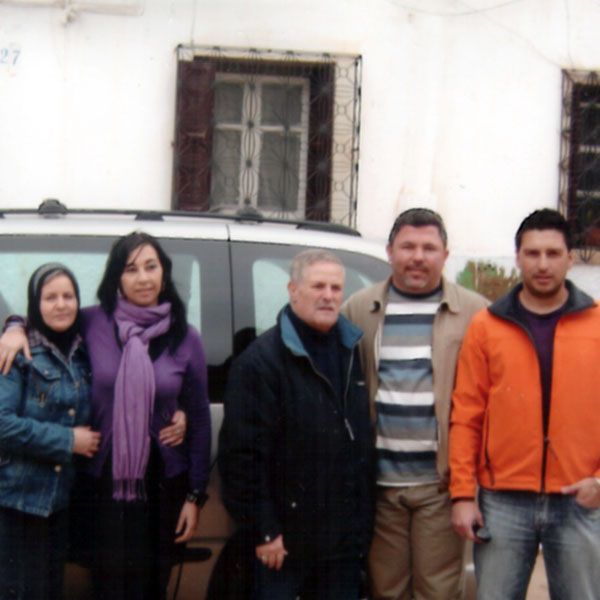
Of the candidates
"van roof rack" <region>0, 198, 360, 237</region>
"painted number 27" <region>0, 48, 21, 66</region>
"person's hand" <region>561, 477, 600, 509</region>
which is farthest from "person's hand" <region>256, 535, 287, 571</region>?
"painted number 27" <region>0, 48, 21, 66</region>

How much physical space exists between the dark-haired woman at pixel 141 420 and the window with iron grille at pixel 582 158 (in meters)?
5.50

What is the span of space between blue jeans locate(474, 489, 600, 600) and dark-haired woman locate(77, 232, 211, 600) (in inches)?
37.8

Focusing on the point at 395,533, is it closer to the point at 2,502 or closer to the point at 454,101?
the point at 2,502

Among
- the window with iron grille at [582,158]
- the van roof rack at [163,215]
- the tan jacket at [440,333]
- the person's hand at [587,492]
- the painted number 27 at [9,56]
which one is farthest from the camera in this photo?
the window with iron grille at [582,158]

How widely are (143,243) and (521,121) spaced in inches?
214

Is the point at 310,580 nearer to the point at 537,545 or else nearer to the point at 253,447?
the point at 253,447

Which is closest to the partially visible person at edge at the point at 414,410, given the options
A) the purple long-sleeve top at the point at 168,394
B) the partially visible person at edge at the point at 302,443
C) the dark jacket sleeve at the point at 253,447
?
the partially visible person at edge at the point at 302,443

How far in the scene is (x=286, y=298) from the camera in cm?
419

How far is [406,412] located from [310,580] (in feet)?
2.07

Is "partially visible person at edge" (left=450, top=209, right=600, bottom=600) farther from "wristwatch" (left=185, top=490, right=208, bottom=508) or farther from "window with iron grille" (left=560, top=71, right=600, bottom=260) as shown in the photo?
"window with iron grille" (left=560, top=71, right=600, bottom=260)

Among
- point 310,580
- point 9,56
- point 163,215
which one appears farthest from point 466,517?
point 9,56

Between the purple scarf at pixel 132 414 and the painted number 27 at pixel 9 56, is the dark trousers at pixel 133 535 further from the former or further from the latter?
the painted number 27 at pixel 9 56

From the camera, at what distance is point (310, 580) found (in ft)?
12.3

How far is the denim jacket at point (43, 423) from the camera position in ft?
11.8
